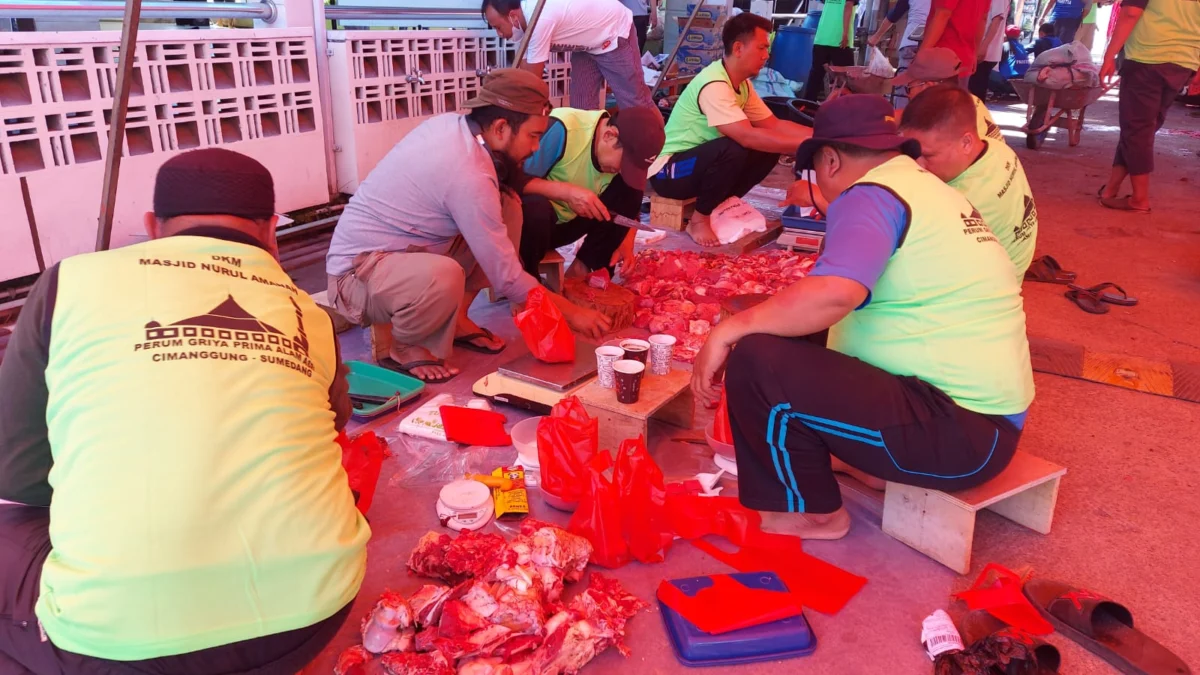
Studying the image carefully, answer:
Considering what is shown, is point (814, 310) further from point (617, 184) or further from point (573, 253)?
point (573, 253)

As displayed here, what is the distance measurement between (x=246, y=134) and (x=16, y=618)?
3936 mm

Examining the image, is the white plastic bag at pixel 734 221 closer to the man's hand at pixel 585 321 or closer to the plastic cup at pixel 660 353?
the man's hand at pixel 585 321

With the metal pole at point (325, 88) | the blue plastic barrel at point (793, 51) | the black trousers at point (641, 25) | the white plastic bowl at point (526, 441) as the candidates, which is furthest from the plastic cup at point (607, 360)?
the blue plastic barrel at point (793, 51)

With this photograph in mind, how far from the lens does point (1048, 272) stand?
15.9 feet

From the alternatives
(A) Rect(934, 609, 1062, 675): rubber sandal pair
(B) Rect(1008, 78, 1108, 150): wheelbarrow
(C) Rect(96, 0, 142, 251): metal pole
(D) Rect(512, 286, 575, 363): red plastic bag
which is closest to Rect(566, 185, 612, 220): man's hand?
(D) Rect(512, 286, 575, 363): red plastic bag

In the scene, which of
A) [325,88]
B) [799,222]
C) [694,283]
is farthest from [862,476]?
[325,88]

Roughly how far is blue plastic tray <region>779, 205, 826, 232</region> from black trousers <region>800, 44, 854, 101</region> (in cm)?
508

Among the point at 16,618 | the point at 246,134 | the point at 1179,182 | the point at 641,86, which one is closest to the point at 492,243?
the point at 16,618

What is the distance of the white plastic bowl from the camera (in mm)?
2685

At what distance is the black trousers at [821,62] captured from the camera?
397 inches

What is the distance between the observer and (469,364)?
11.7 ft

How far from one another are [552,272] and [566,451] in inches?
75.9

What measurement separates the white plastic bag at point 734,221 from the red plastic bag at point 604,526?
3321mm

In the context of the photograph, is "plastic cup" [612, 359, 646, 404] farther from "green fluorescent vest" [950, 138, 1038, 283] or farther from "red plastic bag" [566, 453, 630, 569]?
"green fluorescent vest" [950, 138, 1038, 283]
